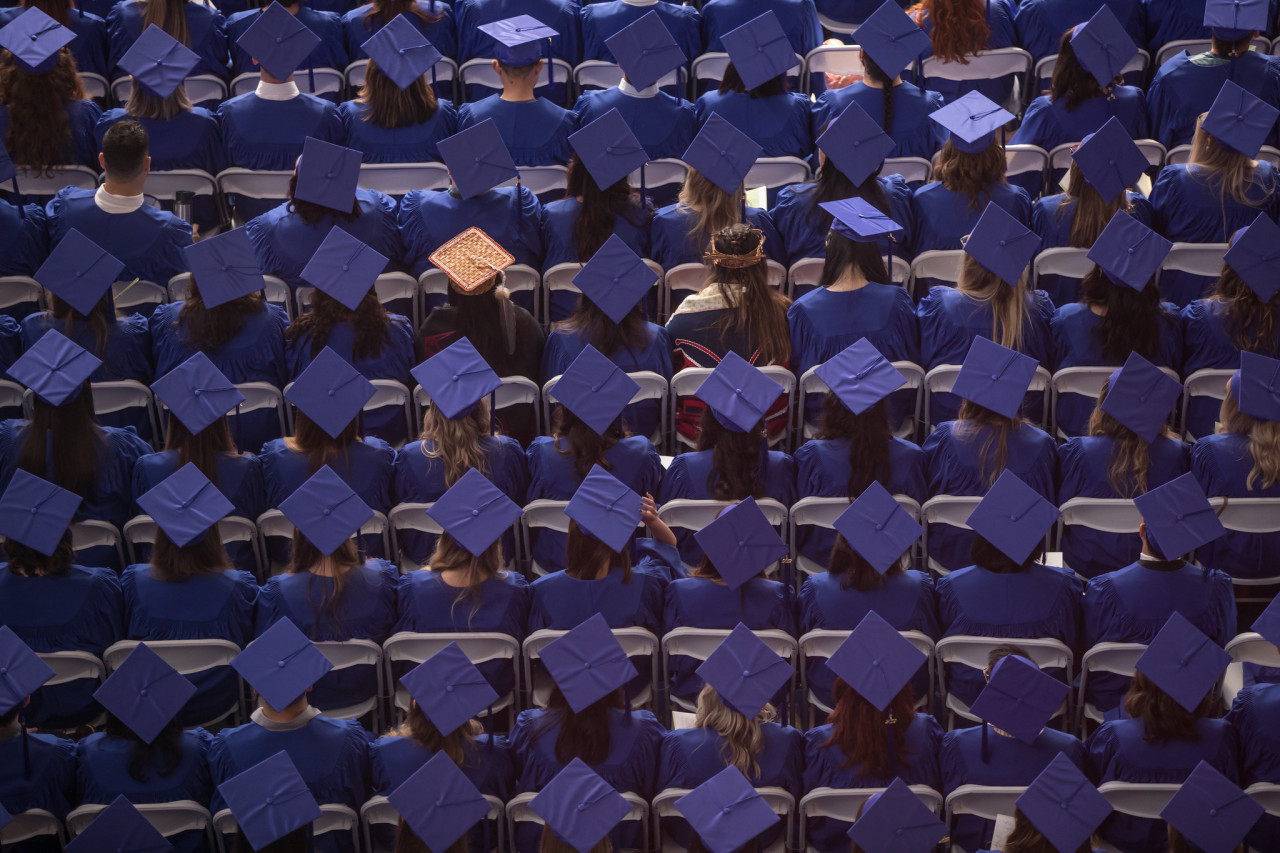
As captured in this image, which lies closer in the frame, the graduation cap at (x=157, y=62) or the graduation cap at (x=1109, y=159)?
the graduation cap at (x=1109, y=159)

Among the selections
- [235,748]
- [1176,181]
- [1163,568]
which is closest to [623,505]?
[235,748]

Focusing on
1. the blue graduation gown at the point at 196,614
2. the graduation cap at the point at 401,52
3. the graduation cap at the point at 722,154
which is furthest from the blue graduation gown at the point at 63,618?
the graduation cap at the point at 722,154

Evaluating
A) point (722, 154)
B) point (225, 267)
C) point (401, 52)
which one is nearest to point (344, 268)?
point (225, 267)

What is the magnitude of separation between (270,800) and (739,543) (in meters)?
1.63

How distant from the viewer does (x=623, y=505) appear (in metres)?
4.87

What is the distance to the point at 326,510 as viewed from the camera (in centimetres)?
491

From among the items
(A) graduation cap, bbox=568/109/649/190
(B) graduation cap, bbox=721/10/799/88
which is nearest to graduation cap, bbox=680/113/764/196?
(A) graduation cap, bbox=568/109/649/190

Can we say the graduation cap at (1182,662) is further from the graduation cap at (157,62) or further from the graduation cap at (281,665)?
the graduation cap at (157,62)

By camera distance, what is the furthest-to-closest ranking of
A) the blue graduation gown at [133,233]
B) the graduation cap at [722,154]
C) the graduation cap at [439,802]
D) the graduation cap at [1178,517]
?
1. the blue graduation gown at [133,233]
2. the graduation cap at [722,154]
3. the graduation cap at [1178,517]
4. the graduation cap at [439,802]

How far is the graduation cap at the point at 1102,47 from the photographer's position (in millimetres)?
6340

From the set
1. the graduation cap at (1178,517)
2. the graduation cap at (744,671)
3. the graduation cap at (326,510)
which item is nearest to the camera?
the graduation cap at (744,671)

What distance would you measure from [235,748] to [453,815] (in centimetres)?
73

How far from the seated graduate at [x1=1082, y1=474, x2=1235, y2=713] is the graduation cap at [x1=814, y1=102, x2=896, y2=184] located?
6.07ft

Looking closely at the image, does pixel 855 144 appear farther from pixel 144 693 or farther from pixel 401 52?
pixel 144 693
